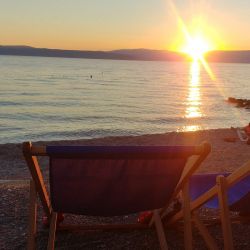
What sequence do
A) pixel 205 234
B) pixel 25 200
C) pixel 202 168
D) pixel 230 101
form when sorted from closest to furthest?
pixel 205 234 → pixel 25 200 → pixel 202 168 → pixel 230 101

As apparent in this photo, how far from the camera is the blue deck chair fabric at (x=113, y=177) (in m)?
3.05

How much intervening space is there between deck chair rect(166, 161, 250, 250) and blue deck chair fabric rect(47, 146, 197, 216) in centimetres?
28

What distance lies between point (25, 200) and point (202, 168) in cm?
516

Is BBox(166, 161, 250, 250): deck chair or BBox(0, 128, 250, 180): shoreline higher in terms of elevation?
BBox(166, 161, 250, 250): deck chair

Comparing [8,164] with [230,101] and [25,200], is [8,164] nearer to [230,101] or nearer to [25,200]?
[25,200]

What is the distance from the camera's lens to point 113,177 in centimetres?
324

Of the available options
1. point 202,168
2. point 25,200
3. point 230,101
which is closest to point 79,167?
point 25,200

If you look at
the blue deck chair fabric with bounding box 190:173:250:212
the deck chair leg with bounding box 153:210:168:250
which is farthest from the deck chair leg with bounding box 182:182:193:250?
the blue deck chair fabric with bounding box 190:173:250:212

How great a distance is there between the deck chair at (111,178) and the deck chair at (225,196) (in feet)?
0.72

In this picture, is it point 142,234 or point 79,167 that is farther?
point 142,234

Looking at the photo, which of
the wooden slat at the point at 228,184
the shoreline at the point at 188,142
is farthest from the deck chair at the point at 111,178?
the shoreline at the point at 188,142

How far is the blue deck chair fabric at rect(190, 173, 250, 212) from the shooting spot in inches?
148

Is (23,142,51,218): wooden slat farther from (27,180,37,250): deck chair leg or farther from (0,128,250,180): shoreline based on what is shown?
(0,128,250,180): shoreline

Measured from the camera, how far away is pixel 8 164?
1164 centimetres
